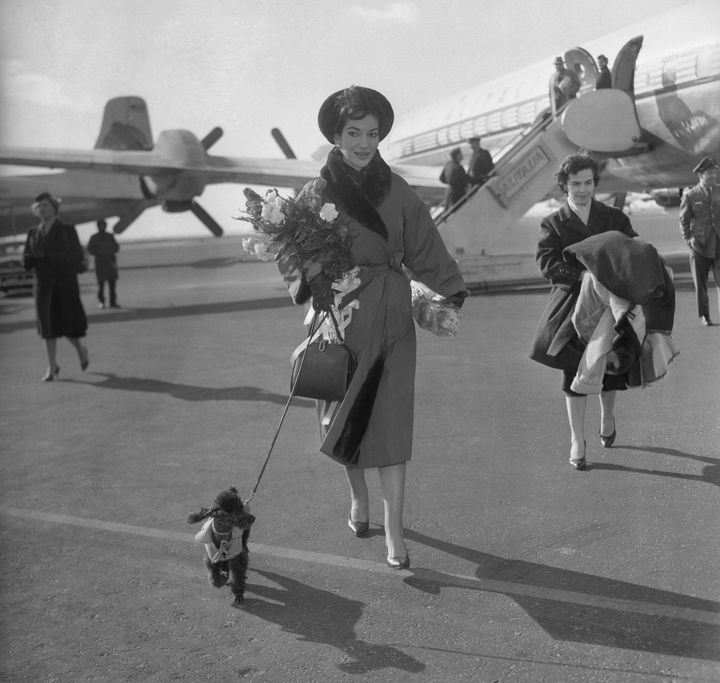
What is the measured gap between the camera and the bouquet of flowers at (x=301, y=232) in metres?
3.68

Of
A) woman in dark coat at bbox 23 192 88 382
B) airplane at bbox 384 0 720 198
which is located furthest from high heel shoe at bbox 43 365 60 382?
airplane at bbox 384 0 720 198

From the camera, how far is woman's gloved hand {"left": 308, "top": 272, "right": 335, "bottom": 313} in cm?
383

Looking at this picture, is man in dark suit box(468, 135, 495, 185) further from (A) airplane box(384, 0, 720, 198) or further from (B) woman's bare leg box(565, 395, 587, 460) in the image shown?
(B) woman's bare leg box(565, 395, 587, 460)

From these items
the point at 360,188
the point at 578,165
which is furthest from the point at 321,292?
the point at 578,165

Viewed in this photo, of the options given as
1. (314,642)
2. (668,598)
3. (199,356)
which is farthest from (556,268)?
(199,356)

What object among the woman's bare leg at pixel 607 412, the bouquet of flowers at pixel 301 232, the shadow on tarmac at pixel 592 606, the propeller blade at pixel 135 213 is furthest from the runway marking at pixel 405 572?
the propeller blade at pixel 135 213

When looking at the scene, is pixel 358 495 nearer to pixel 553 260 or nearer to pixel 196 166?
pixel 553 260

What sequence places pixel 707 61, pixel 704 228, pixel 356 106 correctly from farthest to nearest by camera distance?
pixel 707 61, pixel 704 228, pixel 356 106

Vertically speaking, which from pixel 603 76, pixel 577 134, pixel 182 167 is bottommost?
pixel 182 167

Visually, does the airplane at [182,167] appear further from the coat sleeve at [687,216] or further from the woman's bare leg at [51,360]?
the coat sleeve at [687,216]

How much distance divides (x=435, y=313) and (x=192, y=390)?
491cm

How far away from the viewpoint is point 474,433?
20.4 ft

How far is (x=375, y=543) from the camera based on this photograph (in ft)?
13.9

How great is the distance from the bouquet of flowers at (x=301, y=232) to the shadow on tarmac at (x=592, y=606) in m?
1.38
